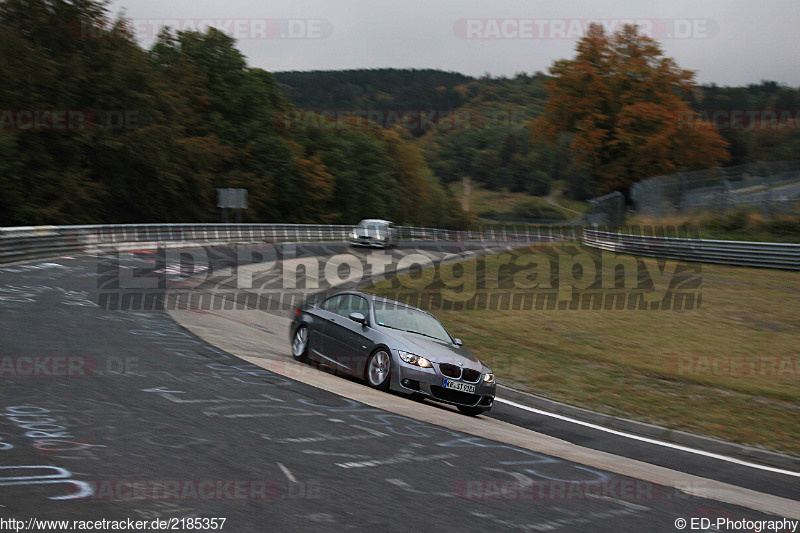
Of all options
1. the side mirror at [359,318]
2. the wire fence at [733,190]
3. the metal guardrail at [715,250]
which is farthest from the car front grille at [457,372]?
the wire fence at [733,190]

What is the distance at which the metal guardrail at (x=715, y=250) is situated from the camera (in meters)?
27.8

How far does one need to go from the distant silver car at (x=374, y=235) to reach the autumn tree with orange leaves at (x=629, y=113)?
22.0 meters

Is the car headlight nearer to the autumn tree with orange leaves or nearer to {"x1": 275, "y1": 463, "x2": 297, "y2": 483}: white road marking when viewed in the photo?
{"x1": 275, "y1": 463, "x2": 297, "y2": 483}: white road marking

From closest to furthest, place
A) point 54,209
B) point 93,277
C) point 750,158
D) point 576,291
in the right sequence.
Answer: point 93,277, point 576,291, point 54,209, point 750,158

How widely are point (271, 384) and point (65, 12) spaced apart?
46.1 meters

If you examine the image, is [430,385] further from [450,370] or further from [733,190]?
[733,190]

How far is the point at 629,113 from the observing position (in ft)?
178

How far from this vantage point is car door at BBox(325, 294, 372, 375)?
1126cm

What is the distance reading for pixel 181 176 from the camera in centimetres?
5734

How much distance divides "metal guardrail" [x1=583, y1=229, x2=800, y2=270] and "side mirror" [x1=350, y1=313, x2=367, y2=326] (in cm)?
2171

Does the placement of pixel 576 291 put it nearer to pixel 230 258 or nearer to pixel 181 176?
pixel 230 258

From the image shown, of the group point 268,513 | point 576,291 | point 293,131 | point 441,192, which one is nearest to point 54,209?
point 576,291

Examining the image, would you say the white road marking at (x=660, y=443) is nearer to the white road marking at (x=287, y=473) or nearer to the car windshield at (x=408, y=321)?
the car windshield at (x=408, y=321)

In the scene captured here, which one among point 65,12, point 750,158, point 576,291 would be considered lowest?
point 576,291
